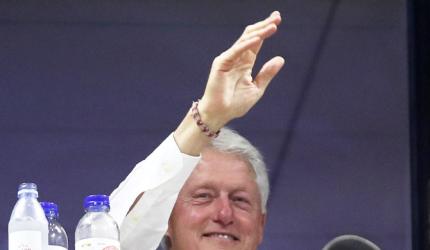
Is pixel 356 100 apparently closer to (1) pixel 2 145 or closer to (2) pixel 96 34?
(2) pixel 96 34

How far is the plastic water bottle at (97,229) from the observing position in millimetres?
2135

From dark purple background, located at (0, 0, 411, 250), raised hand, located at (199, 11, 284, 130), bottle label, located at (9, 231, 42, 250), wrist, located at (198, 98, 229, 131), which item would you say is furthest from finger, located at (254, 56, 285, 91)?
dark purple background, located at (0, 0, 411, 250)

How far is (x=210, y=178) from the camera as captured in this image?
9.87ft

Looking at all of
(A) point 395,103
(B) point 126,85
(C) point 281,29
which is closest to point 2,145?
(B) point 126,85

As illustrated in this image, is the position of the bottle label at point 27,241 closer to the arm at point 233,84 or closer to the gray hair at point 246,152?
the arm at point 233,84

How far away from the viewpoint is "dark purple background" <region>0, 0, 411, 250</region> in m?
3.73

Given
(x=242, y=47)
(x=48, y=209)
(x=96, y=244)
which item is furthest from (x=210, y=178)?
(x=96, y=244)

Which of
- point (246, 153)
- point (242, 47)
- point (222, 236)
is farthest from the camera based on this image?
point (246, 153)

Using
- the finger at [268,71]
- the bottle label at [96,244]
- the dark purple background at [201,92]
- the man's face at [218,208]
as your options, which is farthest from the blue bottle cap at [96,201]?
the dark purple background at [201,92]

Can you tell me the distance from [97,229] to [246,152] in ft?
2.95

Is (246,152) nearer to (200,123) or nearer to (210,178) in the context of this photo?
(210,178)

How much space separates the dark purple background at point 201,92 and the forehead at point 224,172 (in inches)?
27.9

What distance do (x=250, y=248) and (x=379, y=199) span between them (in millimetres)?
876

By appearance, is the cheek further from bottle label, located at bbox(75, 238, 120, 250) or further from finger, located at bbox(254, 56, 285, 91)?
bottle label, located at bbox(75, 238, 120, 250)
